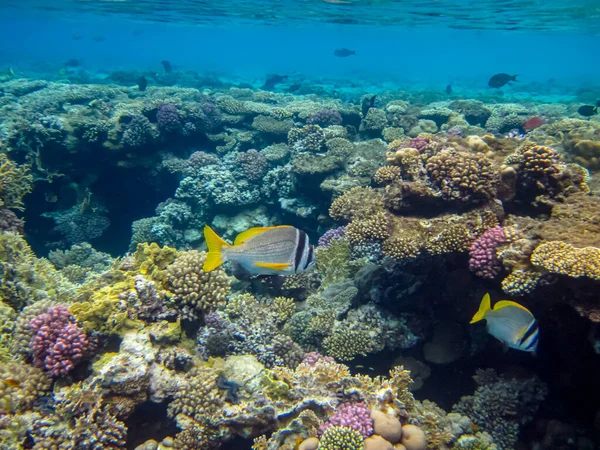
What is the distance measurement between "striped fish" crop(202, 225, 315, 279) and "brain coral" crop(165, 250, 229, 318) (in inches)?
61.7

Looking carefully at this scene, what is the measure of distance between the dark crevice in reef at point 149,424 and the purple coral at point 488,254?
410 centimetres

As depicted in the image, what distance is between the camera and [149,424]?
12.9 feet

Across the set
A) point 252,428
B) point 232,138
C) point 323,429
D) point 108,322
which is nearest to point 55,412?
point 108,322

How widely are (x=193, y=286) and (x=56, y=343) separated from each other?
1.56 metres

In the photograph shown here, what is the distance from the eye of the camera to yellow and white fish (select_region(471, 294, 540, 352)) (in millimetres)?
3189

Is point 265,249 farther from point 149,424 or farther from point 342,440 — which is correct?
point 149,424

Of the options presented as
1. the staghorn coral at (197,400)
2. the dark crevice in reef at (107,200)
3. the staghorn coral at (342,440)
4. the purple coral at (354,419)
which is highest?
the staghorn coral at (342,440)

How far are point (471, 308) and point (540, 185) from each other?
1911 millimetres

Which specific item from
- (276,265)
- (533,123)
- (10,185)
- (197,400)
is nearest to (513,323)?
(276,265)

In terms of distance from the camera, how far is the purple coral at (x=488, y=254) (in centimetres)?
419

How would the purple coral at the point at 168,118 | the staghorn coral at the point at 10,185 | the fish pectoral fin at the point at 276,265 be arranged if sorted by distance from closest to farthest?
the fish pectoral fin at the point at 276,265 < the staghorn coral at the point at 10,185 < the purple coral at the point at 168,118

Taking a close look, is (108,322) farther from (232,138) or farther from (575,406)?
(232,138)

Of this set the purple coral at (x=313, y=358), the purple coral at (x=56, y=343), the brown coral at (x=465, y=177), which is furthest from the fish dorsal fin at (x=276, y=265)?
the brown coral at (x=465, y=177)

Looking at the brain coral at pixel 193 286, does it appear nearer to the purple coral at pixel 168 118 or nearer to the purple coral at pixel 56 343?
the purple coral at pixel 56 343
